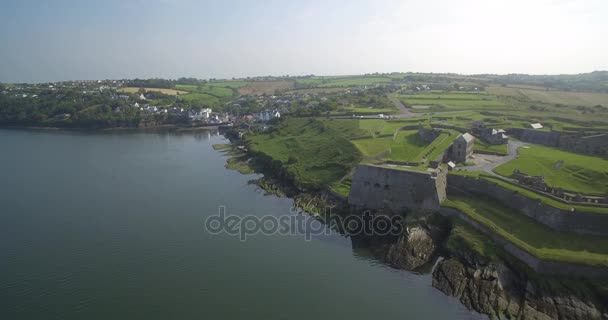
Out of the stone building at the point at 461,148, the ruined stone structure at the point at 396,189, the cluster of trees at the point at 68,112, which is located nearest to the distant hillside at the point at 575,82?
the stone building at the point at 461,148

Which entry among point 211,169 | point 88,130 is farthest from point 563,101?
point 88,130

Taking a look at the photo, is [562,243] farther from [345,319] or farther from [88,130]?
Answer: [88,130]

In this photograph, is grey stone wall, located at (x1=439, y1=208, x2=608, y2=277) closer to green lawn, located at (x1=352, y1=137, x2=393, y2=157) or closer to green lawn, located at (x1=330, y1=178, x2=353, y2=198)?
green lawn, located at (x1=330, y1=178, x2=353, y2=198)

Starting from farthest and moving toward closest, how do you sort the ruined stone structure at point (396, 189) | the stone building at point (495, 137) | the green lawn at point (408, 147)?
the stone building at point (495, 137) < the green lawn at point (408, 147) < the ruined stone structure at point (396, 189)

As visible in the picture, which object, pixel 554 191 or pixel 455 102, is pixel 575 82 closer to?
A: pixel 455 102

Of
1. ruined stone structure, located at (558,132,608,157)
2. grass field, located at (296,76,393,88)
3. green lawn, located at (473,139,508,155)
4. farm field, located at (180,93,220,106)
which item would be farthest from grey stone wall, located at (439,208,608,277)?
grass field, located at (296,76,393,88)

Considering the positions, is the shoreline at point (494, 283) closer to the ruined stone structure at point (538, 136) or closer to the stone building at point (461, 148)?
the stone building at point (461, 148)
